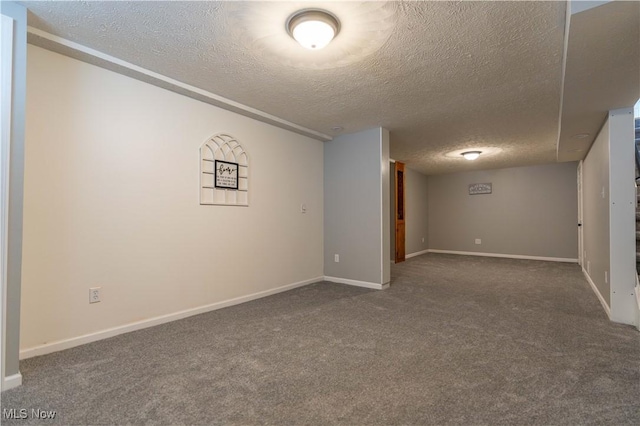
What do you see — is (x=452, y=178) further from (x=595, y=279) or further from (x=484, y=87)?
(x=484, y=87)

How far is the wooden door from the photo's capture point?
6477 millimetres

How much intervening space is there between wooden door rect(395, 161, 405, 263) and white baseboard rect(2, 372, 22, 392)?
19.1ft

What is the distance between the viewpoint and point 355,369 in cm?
191

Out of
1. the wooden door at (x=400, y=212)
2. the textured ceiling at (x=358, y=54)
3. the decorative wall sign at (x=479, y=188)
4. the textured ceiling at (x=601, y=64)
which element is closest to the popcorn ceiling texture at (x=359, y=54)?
the textured ceiling at (x=358, y=54)

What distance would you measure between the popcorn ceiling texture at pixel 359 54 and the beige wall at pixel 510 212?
3.74 meters

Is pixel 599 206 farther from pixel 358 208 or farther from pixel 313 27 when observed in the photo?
pixel 313 27

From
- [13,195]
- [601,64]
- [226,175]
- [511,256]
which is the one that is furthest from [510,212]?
[13,195]

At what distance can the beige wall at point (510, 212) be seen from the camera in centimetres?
648

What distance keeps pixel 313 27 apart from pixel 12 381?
8.84ft

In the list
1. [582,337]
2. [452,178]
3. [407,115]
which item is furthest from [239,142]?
[452,178]

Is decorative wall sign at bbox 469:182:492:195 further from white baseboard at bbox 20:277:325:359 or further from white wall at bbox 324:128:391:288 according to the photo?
white baseboard at bbox 20:277:325:359

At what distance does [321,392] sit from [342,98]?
2.62 metres

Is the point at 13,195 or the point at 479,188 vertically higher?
the point at 479,188

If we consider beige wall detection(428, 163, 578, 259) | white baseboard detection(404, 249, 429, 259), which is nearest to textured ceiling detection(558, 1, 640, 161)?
beige wall detection(428, 163, 578, 259)
